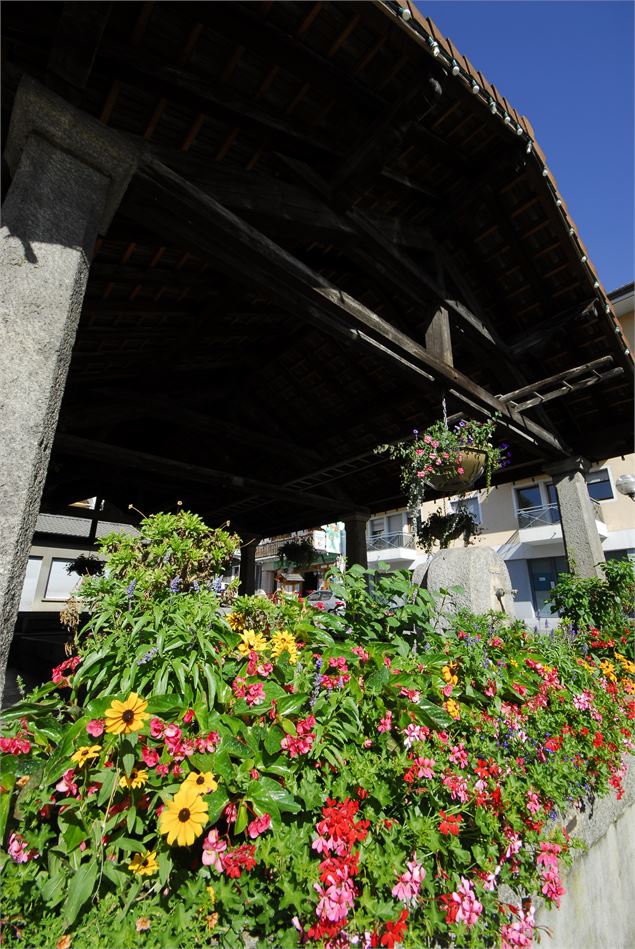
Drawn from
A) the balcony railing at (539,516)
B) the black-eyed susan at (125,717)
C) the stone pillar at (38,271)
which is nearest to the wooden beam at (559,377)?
the stone pillar at (38,271)

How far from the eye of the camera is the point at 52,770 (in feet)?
4.11

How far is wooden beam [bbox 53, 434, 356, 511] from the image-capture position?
19.9 feet

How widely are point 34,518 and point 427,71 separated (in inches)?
133

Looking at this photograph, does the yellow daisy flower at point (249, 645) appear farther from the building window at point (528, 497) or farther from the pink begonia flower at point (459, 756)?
the building window at point (528, 497)

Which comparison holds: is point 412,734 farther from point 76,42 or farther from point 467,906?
point 76,42

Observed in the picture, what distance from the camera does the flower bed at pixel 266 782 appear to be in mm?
1202

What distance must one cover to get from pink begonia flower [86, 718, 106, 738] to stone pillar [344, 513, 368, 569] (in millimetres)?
8276

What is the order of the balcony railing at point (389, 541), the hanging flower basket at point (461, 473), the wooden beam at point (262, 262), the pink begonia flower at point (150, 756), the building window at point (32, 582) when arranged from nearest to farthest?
1. the pink begonia flower at point (150, 756)
2. the wooden beam at point (262, 262)
3. the hanging flower basket at point (461, 473)
4. the building window at point (32, 582)
5. the balcony railing at point (389, 541)

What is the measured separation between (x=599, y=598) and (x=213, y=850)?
490 cm

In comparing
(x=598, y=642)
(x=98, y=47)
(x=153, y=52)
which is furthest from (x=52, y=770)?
(x=598, y=642)

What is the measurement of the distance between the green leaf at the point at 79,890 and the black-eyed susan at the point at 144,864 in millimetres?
105

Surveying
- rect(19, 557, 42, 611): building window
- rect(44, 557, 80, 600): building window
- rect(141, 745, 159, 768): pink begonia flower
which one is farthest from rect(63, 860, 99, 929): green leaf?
rect(19, 557, 42, 611): building window

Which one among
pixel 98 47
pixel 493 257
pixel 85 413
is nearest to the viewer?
pixel 98 47

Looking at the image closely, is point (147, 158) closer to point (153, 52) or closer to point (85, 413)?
point (153, 52)
